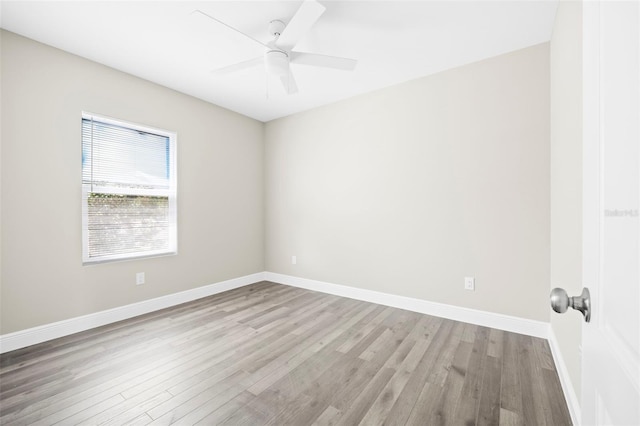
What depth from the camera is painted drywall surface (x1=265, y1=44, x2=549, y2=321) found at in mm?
2469

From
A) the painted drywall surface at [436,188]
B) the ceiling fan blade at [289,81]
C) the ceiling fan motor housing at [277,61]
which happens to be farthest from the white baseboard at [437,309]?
the ceiling fan motor housing at [277,61]

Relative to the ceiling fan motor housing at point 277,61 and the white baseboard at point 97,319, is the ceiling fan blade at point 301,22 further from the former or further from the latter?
the white baseboard at point 97,319

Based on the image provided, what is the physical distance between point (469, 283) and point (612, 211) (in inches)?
99.3

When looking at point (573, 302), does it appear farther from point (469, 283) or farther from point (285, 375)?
point (469, 283)

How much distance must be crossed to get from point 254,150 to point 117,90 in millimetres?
1876

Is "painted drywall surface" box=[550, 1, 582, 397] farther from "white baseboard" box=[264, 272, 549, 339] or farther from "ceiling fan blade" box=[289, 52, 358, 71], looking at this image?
"ceiling fan blade" box=[289, 52, 358, 71]

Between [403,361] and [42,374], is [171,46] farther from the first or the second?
[403,361]

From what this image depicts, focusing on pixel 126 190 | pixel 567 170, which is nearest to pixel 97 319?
pixel 126 190

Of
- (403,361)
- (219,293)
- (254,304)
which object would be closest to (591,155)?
(403,361)

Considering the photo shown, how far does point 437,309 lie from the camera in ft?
9.65

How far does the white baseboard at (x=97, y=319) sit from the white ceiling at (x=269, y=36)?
2.47 m

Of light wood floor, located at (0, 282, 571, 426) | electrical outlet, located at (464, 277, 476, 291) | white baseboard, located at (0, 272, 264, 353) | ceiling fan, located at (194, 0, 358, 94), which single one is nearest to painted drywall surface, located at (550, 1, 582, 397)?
light wood floor, located at (0, 282, 571, 426)

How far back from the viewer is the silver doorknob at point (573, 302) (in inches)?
24.7

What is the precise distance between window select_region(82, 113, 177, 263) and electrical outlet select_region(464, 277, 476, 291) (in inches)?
129
